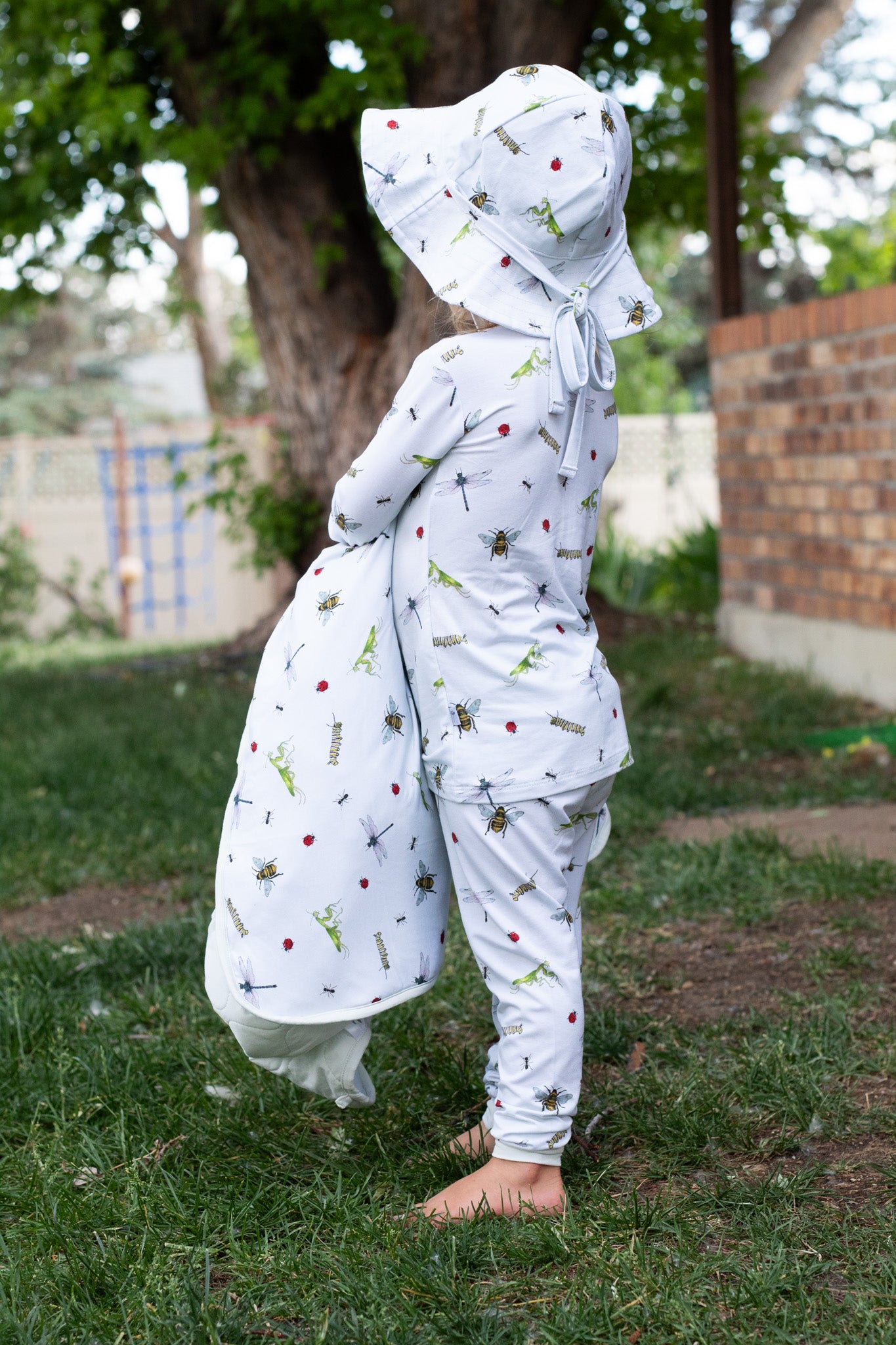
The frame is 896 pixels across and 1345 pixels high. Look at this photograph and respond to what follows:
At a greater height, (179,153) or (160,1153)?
(179,153)

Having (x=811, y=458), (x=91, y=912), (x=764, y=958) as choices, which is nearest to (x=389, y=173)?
(x=764, y=958)

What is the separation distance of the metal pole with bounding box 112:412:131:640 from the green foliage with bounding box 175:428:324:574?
615 cm

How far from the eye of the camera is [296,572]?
27.3 ft

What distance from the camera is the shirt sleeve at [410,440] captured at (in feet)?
6.31

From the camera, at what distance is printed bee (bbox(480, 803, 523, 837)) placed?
199 cm

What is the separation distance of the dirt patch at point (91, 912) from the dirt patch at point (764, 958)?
1.33 meters

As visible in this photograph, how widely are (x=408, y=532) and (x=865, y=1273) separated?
3.99ft

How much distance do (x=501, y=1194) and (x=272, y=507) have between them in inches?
243

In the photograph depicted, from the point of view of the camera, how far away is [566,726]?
200 cm

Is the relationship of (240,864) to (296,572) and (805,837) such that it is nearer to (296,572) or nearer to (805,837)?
(805,837)

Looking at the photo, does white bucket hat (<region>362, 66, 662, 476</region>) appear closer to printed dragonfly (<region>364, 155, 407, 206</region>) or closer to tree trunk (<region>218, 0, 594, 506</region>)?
printed dragonfly (<region>364, 155, 407, 206</region>)

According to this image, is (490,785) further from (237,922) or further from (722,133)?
(722,133)

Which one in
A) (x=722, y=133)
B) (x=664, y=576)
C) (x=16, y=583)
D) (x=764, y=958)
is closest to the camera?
(x=764, y=958)

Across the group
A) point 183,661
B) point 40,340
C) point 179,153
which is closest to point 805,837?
point 179,153
